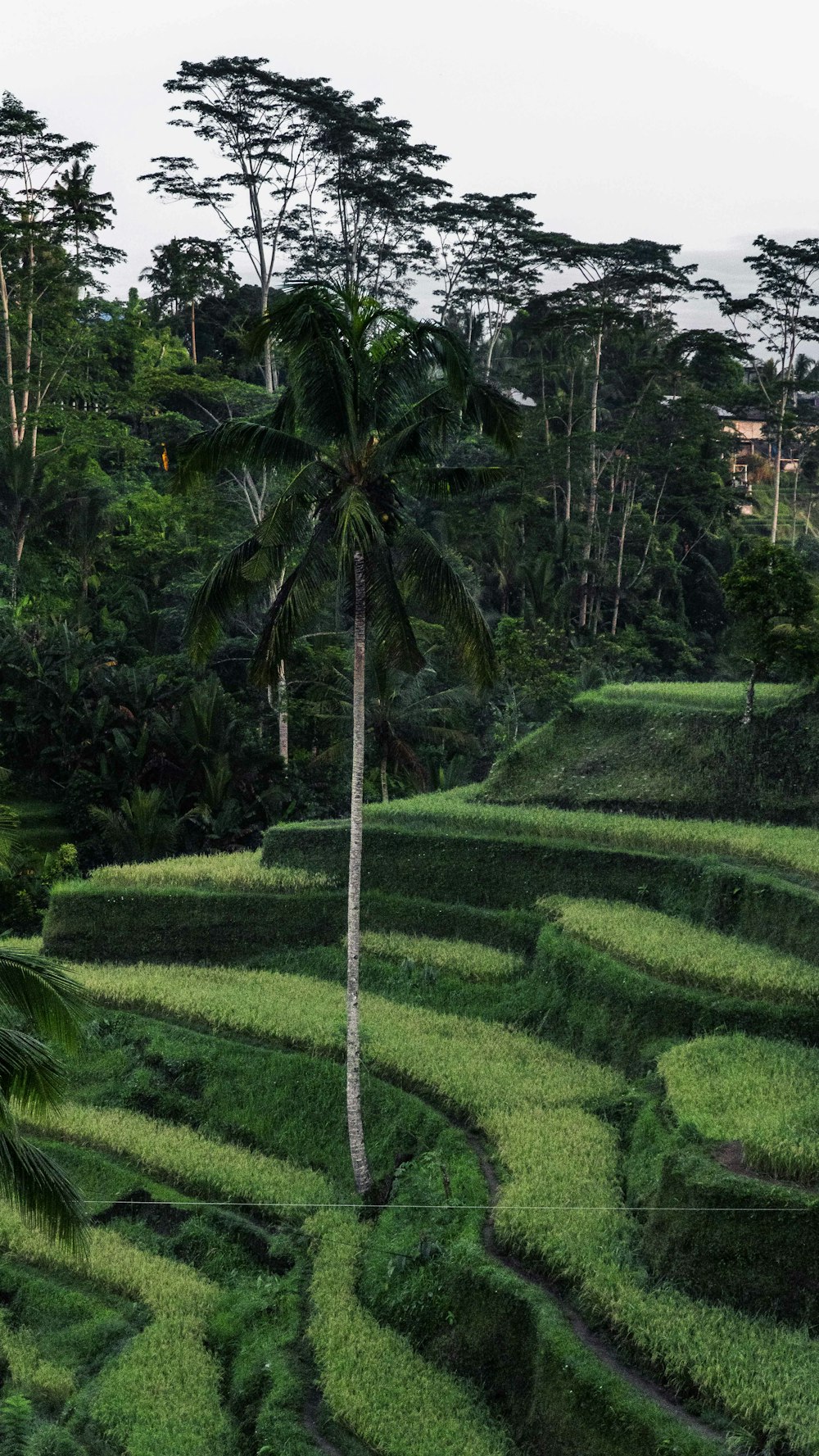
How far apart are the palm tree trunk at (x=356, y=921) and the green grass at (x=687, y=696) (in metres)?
9.81

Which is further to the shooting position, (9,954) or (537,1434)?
(537,1434)

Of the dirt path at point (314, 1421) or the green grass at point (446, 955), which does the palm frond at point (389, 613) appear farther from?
the dirt path at point (314, 1421)

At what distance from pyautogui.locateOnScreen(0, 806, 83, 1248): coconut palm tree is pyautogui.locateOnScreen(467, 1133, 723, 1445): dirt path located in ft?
13.4

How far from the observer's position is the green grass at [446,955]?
60.2ft

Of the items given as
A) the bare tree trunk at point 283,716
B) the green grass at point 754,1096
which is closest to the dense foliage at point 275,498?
the bare tree trunk at point 283,716

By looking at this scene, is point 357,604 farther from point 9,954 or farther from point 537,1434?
point 537,1434

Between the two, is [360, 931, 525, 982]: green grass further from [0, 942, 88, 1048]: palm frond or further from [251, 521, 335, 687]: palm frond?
[0, 942, 88, 1048]: palm frond

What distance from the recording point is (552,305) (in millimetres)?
38719

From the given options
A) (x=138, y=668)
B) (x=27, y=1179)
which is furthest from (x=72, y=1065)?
(x=138, y=668)

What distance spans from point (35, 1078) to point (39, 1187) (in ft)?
2.41

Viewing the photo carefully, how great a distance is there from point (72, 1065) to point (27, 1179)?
914cm

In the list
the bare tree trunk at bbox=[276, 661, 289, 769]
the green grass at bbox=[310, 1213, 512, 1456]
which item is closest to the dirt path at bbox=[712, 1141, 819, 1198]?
the green grass at bbox=[310, 1213, 512, 1456]

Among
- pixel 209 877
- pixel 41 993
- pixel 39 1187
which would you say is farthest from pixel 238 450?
pixel 209 877

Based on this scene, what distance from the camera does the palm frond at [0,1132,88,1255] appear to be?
9.17 m
